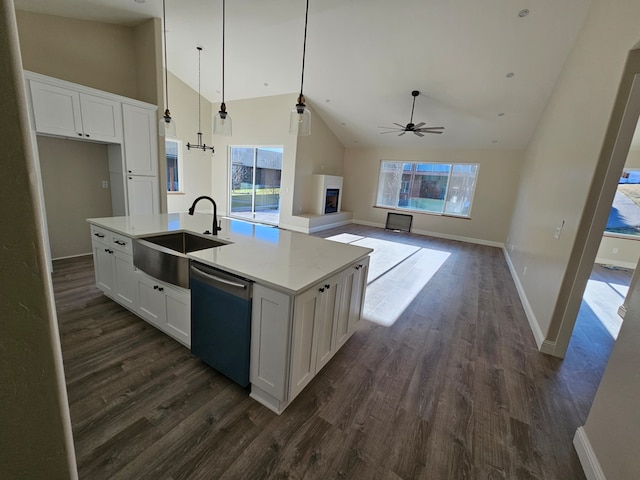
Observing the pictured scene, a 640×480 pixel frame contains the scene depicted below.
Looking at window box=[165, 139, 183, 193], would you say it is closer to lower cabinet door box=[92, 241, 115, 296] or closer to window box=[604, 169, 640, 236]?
lower cabinet door box=[92, 241, 115, 296]

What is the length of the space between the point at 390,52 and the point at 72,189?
17.5 ft

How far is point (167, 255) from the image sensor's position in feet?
6.89

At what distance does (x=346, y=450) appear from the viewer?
1553 mm

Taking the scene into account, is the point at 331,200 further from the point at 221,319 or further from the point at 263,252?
the point at 221,319

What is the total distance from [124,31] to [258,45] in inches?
80.4

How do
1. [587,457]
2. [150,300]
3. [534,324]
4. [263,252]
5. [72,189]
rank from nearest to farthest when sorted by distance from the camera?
[587,457] < [263,252] < [150,300] < [534,324] < [72,189]

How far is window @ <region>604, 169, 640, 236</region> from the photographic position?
5.96 m

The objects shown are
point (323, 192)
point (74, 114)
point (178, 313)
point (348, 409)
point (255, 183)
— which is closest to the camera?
point (348, 409)

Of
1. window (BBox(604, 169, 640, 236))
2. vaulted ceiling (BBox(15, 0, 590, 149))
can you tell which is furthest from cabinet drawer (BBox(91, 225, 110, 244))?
window (BBox(604, 169, 640, 236))

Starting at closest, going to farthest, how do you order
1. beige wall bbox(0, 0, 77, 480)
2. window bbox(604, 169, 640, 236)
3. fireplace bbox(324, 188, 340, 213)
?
beige wall bbox(0, 0, 77, 480), window bbox(604, 169, 640, 236), fireplace bbox(324, 188, 340, 213)

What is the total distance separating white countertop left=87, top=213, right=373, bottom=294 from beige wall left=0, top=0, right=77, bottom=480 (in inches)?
40.9

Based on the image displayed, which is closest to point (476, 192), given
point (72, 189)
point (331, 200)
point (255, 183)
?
point (331, 200)

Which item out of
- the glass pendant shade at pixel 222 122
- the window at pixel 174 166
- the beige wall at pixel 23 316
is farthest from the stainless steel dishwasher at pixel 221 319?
the window at pixel 174 166

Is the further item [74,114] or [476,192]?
[476,192]
